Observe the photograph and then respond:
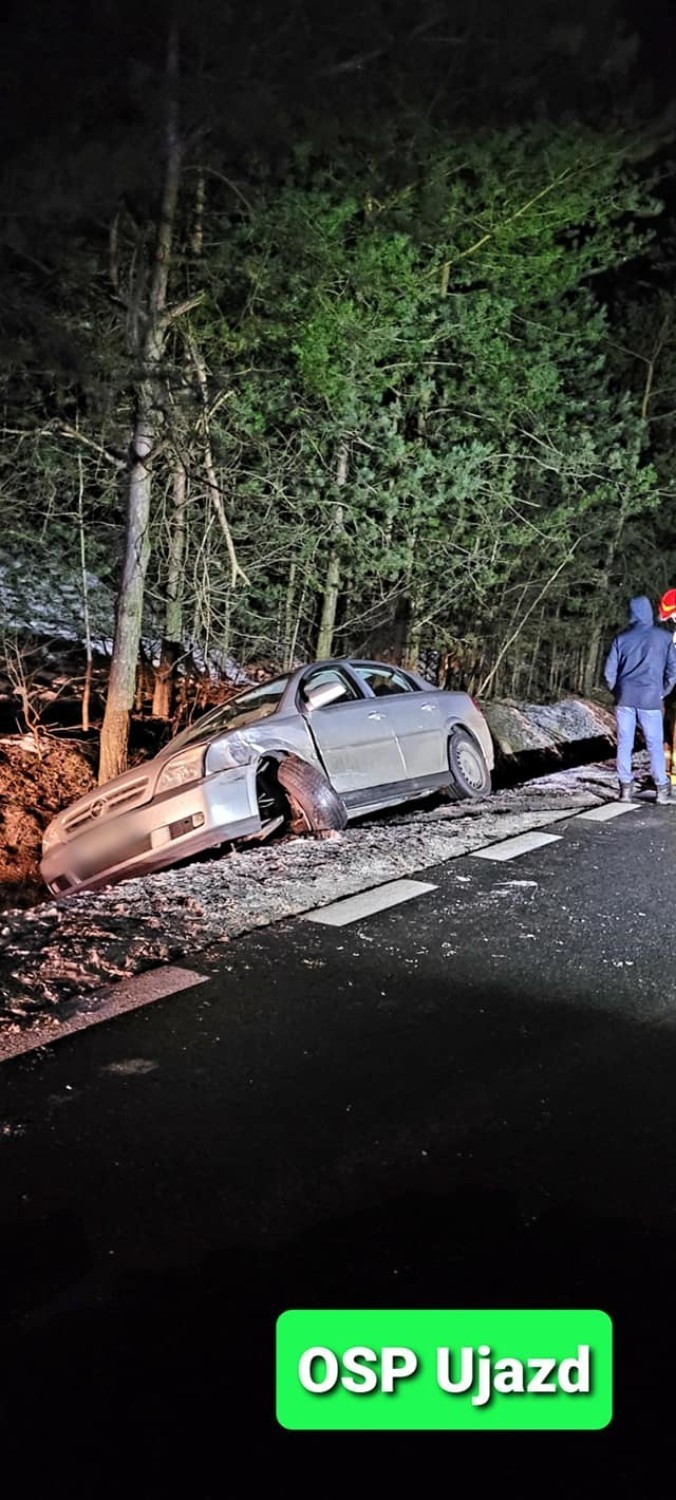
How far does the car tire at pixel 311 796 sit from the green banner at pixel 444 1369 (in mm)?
5380

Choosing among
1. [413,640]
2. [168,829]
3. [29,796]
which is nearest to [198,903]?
[168,829]

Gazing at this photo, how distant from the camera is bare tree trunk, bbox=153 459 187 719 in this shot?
13648 millimetres

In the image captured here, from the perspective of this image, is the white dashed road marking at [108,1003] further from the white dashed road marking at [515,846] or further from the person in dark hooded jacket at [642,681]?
the person in dark hooded jacket at [642,681]

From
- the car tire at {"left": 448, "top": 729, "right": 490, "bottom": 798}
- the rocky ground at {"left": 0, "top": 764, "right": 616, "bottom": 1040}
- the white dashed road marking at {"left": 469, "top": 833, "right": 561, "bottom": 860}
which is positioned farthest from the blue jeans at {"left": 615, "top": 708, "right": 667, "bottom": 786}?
the white dashed road marking at {"left": 469, "top": 833, "right": 561, "bottom": 860}

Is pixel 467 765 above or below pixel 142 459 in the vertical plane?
below

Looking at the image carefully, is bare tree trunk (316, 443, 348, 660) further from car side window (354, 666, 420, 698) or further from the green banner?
the green banner

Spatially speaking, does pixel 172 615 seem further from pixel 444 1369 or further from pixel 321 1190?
pixel 444 1369

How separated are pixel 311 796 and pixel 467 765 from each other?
103 inches

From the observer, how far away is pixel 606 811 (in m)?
8.73

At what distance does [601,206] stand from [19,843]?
443 inches

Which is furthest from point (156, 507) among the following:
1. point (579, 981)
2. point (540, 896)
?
point (579, 981)

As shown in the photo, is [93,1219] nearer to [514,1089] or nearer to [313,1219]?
[313,1219]

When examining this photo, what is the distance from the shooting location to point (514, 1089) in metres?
3.61

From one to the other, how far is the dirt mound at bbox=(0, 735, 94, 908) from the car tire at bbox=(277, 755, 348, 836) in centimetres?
307
